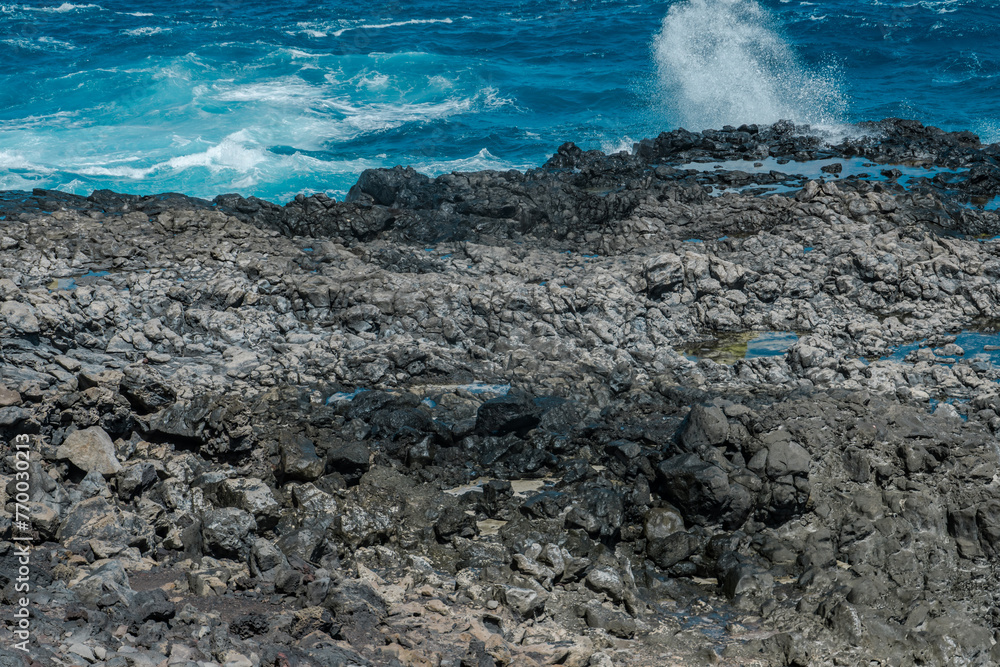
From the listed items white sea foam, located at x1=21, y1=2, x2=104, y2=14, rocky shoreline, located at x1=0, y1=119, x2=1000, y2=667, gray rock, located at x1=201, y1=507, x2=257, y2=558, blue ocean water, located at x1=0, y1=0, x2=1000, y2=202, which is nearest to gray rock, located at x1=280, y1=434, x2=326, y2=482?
rocky shoreline, located at x1=0, y1=119, x2=1000, y2=667

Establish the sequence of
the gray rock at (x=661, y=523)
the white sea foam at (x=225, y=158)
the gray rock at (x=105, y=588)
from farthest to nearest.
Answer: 1. the white sea foam at (x=225, y=158)
2. the gray rock at (x=661, y=523)
3. the gray rock at (x=105, y=588)

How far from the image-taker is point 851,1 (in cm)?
3741

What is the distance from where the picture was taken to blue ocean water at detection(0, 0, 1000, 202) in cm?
2252

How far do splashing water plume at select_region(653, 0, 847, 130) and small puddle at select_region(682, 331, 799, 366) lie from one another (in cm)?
1331

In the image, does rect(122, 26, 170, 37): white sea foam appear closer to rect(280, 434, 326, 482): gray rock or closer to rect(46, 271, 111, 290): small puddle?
rect(46, 271, 111, 290): small puddle

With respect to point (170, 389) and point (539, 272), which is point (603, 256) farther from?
point (170, 389)

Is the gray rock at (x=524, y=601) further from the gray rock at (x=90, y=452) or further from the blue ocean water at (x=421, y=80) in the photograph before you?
the blue ocean water at (x=421, y=80)

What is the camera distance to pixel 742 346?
1159cm

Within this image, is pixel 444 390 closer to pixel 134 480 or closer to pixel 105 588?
pixel 134 480

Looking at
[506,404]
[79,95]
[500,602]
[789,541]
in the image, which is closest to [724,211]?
[506,404]

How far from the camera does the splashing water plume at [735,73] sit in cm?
2473

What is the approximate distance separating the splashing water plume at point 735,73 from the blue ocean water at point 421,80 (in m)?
0.11

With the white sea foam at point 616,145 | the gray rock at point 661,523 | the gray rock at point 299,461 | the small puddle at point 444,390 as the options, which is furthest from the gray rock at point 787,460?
the white sea foam at point 616,145

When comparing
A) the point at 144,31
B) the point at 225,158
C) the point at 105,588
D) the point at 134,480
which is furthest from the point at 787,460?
the point at 144,31
